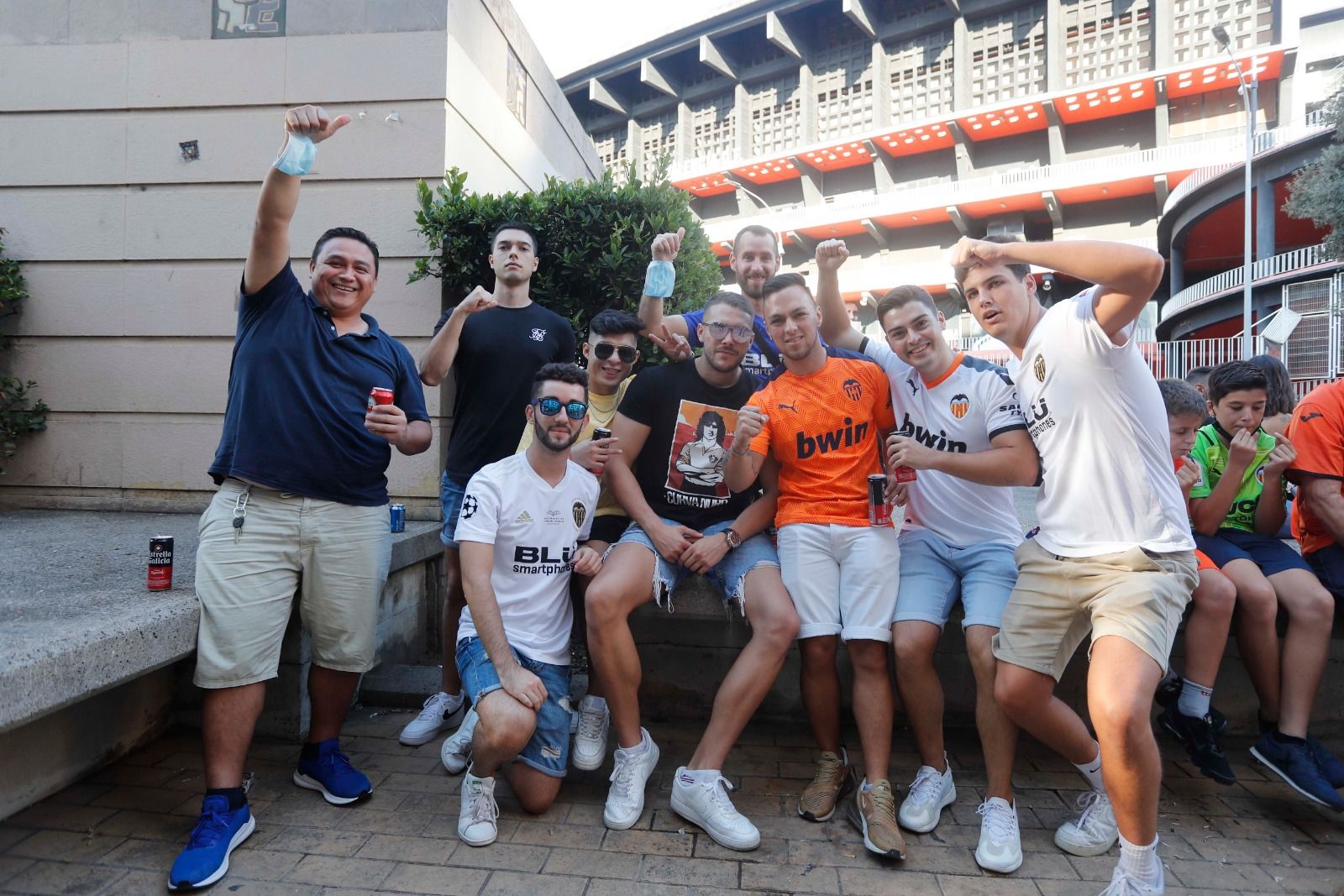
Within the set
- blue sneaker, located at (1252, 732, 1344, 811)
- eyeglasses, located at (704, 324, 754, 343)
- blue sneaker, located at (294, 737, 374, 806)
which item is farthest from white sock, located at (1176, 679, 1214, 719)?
blue sneaker, located at (294, 737, 374, 806)

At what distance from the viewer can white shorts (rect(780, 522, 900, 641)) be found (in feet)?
10.9

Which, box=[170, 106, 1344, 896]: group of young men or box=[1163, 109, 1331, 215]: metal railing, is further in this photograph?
box=[1163, 109, 1331, 215]: metal railing

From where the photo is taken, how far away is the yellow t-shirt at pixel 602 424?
3.92m

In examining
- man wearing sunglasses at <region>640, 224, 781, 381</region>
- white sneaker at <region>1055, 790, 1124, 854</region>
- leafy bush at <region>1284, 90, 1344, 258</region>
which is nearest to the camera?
white sneaker at <region>1055, 790, 1124, 854</region>

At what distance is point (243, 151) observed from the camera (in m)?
6.29

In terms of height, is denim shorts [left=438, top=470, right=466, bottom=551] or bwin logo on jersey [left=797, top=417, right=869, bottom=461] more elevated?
bwin logo on jersey [left=797, top=417, right=869, bottom=461]

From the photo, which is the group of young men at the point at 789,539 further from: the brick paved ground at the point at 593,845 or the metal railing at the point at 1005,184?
the metal railing at the point at 1005,184

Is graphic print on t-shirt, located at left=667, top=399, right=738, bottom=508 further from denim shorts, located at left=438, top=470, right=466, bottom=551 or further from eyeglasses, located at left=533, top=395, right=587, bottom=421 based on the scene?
denim shorts, located at left=438, top=470, right=466, bottom=551

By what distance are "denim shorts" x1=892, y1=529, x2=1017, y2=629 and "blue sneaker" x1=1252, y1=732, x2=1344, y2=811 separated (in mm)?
1405

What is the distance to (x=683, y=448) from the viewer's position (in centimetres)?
383

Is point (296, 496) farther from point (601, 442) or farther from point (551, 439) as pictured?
point (601, 442)

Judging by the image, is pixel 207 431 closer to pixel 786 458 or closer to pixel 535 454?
pixel 535 454

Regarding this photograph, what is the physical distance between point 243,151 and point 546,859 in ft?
20.7

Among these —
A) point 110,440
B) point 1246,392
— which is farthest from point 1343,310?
point 110,440
